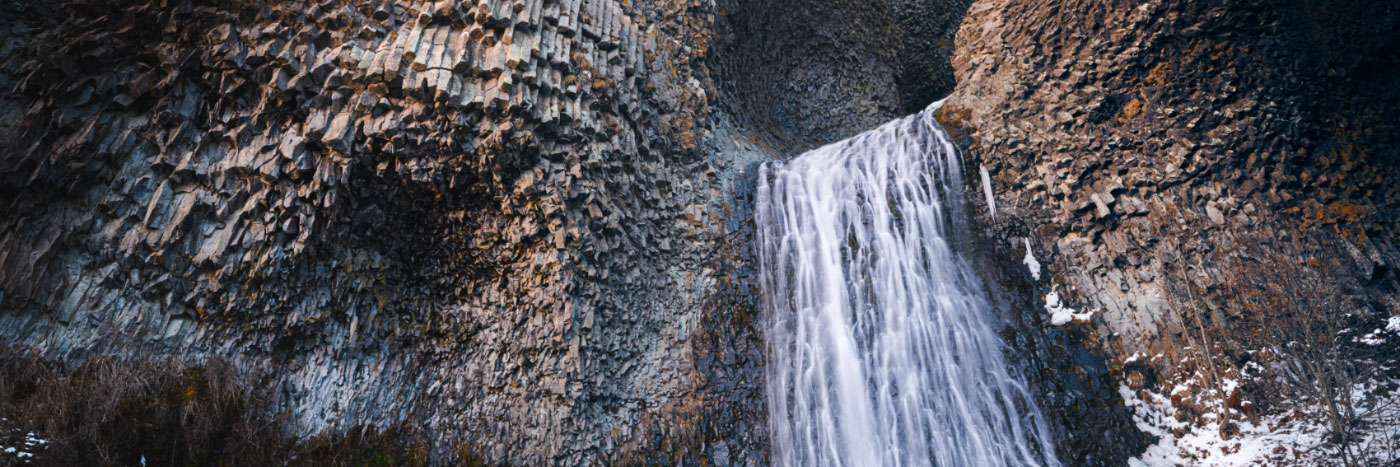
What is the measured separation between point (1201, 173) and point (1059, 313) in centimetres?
227

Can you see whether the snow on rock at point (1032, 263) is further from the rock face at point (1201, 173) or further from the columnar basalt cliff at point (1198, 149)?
the columnar basalt cliff at point (1198, 149)

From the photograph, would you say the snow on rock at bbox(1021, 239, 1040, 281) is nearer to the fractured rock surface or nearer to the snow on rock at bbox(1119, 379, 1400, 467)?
the snow on rock at bbox(1119, 379, 1400, 467)

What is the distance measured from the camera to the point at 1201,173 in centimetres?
742

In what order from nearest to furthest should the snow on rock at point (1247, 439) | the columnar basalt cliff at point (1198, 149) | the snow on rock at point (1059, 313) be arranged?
the snow on rock at point (1247, 439), the columnar basalt cliff at point (1198, 149), the snow on rock at point (1059, 313)

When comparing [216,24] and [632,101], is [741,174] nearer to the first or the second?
[632,101]

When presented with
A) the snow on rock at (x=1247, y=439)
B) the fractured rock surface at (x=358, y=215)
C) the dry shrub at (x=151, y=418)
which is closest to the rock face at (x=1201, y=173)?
the snow on rock at (x=1247, y=439)

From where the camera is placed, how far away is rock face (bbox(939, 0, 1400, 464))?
6.88 metres

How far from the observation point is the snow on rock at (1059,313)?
7.59 meters

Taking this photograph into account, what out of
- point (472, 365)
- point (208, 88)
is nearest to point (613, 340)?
point (472, 365)

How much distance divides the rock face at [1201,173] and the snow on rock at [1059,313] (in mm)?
104

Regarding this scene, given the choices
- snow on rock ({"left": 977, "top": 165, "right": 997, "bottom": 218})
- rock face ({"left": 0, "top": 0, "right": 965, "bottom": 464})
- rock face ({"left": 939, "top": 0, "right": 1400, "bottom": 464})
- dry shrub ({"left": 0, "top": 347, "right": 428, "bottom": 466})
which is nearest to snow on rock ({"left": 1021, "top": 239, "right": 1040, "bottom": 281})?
rock face ({"left": 939, "top": 0, "right": 1400, "bottom": 464})

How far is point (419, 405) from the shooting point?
25.1ft

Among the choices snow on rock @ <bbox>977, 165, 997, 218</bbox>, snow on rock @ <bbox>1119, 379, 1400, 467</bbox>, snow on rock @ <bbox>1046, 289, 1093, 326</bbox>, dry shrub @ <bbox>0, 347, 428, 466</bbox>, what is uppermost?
snow on rock @ <bbox>977, 165, 997, 218</bbox>

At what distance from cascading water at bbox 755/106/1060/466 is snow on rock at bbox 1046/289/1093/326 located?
0.69 m
